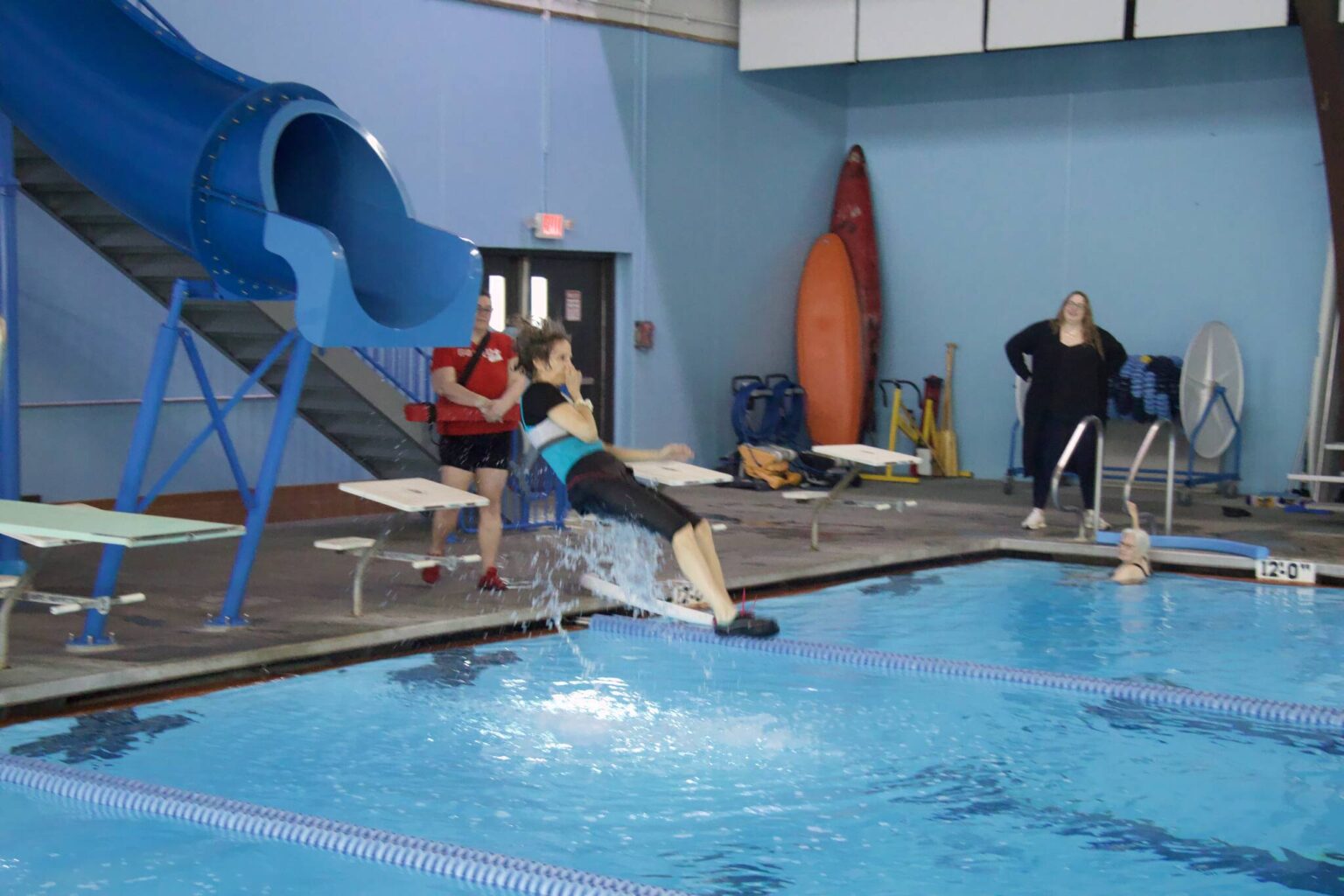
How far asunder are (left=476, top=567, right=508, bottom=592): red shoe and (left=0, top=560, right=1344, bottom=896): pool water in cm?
65

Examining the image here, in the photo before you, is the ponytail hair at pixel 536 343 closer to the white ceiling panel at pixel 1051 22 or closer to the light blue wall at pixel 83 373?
the light blue wall at pixel 83 373

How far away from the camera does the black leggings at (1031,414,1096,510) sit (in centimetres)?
1064

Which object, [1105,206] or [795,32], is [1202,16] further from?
[795,32]

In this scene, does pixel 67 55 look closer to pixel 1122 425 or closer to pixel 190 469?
pixel 190 469

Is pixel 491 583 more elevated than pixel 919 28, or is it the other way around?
pixel 919 28

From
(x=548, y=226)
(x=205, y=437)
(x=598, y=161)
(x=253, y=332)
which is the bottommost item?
(x=205, y=437)

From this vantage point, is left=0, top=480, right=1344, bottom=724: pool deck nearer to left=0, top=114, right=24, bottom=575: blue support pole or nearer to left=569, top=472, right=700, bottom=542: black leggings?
A: left=0, top=114, right=24, bottom=575: blue support pole

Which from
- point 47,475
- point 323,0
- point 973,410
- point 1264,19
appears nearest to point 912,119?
point 973,410

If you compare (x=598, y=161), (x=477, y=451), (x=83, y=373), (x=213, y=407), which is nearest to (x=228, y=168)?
(x=213, y=407)

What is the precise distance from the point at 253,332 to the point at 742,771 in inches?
203

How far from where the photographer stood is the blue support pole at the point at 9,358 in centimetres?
774

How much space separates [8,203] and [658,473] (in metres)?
3.86

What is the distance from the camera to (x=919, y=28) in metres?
14.2

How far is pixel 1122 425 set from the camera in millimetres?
14625
